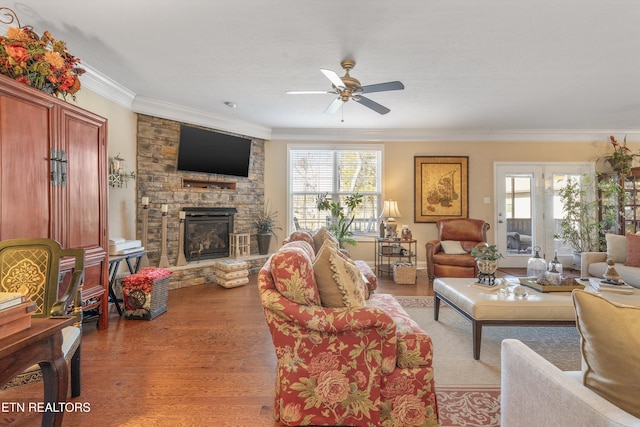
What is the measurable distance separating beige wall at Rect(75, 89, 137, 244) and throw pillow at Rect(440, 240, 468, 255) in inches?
180

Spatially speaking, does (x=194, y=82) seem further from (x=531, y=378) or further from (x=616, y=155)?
(x=616, y=155)

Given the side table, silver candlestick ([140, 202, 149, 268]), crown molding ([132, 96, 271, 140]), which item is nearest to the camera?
silver candlestick ([140, 202, 149, 268])

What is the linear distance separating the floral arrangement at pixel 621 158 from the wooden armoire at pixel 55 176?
7.72 m

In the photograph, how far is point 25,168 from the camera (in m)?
2.16

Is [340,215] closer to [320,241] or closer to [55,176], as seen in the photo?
[320,241]

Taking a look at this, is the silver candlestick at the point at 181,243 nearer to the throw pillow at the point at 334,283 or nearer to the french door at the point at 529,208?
the throw pillow at the point at 334,283

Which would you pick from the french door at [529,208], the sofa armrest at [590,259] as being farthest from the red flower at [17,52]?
the french door at [529,208]

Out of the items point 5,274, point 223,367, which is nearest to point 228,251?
point 223,367

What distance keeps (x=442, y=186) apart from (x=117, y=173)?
523 cm

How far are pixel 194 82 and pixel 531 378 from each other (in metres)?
4.01

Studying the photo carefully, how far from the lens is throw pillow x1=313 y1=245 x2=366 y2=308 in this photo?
1629 millimetres

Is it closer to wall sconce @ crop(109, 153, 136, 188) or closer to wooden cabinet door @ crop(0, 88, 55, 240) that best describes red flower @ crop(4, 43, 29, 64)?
wooden cabinet door @ crop(0, 88, 55, 240)

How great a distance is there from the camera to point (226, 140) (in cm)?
507

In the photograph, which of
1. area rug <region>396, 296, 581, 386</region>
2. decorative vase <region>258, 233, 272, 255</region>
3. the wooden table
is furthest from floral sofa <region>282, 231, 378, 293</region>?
decorative vase <region>258, 233, 272, 255</region>
